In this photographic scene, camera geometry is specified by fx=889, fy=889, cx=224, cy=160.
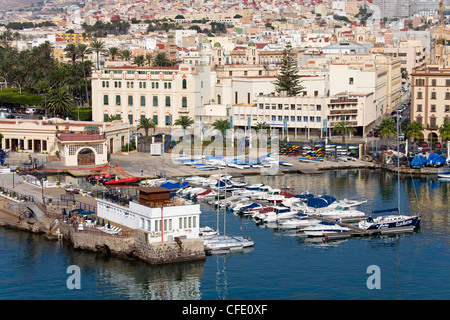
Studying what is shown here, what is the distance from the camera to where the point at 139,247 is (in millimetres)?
41906

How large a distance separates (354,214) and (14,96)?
52.5m

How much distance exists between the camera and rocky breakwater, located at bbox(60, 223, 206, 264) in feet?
135

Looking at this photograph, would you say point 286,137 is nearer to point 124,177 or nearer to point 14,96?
point 124,177

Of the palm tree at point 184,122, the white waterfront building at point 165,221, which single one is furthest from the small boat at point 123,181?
the white waterfront building at point 165,221

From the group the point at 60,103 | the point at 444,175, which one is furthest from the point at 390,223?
the point at 60,103

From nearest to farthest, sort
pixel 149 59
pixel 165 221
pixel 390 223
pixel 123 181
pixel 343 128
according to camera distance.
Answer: pixel 165 221 < pixel 390 223 < pixel 123 181 < pixel 343 128 < pixel 149 59

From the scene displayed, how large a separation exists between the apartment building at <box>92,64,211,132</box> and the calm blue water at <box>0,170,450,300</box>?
33.8 m

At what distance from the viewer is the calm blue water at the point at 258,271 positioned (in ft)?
125

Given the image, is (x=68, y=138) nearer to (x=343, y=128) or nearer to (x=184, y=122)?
(x=184, y=122)

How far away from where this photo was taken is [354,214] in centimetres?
5231

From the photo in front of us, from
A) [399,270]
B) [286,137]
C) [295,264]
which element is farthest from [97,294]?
[286,137]

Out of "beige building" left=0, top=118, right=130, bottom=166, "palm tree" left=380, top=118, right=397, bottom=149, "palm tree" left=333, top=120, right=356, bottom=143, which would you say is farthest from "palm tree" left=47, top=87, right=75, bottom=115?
"palm tree" left=380, top=118, right=397, bottom=149

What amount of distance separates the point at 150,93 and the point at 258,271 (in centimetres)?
4506

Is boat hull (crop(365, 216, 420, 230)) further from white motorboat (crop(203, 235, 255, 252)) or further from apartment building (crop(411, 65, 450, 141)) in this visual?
apartment building (crop(411, 65, 450, 141))
